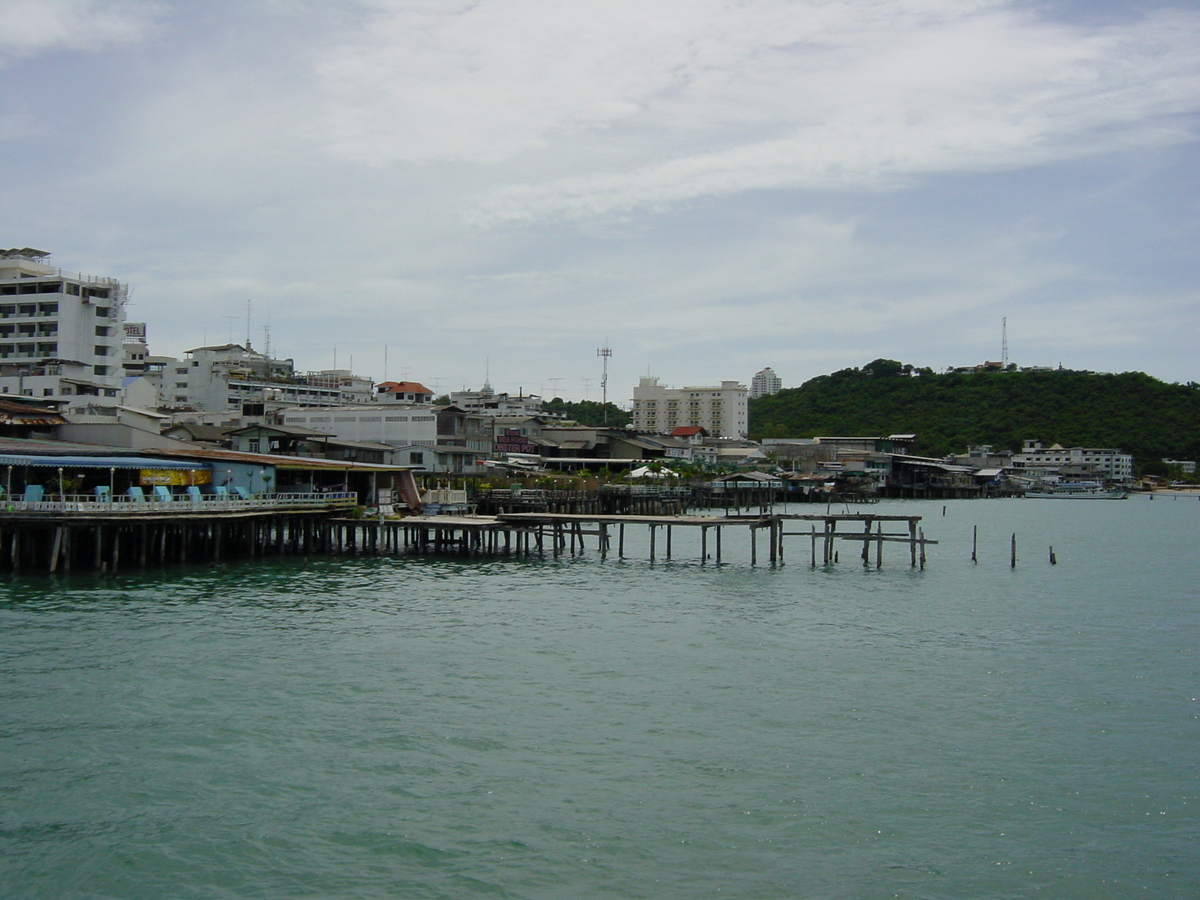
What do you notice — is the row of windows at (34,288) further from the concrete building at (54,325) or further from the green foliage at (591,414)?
the green foliage at (591,414)

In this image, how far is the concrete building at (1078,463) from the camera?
162625 millimetres

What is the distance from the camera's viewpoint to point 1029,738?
62.6 ft

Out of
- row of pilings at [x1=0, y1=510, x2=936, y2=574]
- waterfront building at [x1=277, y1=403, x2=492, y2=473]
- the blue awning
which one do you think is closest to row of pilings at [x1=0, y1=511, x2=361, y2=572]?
row of pilings at [x1=0, y1=510, x2=936, y2=574]

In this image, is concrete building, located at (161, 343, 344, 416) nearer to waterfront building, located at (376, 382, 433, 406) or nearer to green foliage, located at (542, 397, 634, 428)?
waterfront building, located at (376, 382, 433, 406)

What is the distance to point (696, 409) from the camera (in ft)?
600

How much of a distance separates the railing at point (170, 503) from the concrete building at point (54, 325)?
34.1 meters

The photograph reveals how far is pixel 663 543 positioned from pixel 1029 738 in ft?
144

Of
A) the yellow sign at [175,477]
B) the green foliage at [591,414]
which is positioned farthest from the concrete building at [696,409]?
the yellow sign at [175,477]

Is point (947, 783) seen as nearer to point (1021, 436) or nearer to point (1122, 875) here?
point (1122, 875)

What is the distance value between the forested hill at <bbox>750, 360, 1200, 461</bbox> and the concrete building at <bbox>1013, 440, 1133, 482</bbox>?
13.9 feet

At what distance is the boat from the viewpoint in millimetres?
152500

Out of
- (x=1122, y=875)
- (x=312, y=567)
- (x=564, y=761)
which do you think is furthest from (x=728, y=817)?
(x=312, y=567)

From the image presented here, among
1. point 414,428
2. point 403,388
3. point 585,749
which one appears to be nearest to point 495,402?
point 403,388

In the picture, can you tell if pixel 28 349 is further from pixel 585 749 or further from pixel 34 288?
pixel 585 749
